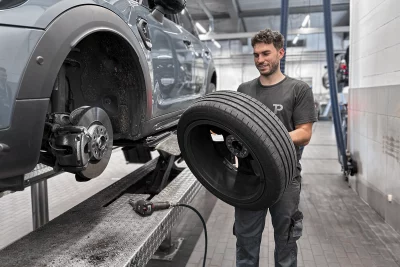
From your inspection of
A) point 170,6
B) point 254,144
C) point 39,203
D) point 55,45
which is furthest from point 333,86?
point 55,45

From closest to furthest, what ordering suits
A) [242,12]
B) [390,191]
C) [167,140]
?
[167,140] < [390,191] < [242,12]

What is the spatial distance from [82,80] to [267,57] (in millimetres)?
1018

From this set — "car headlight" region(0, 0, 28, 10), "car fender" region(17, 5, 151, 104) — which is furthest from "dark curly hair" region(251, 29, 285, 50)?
"car headlight" region(0, 0, 28, 10)

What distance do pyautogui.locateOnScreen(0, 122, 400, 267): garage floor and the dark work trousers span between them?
1.70 feet

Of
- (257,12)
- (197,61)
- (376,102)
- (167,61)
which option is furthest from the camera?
(257,12)

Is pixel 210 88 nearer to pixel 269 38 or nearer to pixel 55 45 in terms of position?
pixel 269 38

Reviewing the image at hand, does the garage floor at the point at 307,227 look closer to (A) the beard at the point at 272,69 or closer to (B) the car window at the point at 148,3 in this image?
(A) the beard at the point at 272,69

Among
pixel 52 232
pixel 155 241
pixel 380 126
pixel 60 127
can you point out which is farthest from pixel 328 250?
pixel 60 127

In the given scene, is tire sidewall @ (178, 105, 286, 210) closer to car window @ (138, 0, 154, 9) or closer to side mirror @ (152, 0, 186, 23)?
side mirror @ (152, 0, 186, 23)

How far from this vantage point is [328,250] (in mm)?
2662

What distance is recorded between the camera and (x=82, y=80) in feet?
5.93

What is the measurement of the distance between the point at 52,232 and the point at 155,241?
20.0 inches

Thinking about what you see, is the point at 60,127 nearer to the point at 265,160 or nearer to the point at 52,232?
the point at 52,232

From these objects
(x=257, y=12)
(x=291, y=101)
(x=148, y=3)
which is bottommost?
(x=291, y=101)
